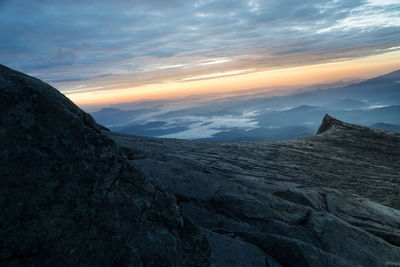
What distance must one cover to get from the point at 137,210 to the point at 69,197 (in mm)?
1759

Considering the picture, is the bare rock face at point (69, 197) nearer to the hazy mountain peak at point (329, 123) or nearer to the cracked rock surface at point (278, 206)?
the cracked rock surface at point (278, 206)

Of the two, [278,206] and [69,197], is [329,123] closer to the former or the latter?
[278,206]

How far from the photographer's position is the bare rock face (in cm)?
525

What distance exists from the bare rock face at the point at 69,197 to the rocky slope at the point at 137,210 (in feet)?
0.07

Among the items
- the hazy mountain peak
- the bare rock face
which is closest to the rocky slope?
the bare rock face

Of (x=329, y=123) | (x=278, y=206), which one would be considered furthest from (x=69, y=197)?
(x=329, y=123)

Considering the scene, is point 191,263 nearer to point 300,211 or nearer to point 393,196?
point 300,211

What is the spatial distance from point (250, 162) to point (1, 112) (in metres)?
17.1

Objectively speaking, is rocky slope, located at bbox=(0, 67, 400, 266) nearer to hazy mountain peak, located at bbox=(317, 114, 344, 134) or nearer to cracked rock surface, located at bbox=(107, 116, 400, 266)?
cracked rock surface, located at bbox=(107, 116, 400, 266)

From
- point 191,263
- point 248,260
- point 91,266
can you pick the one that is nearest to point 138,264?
point 91,266

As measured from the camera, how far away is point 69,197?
584cm

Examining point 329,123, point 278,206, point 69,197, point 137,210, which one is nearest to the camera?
point 69,197

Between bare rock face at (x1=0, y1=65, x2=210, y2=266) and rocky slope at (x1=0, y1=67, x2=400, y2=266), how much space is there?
0.02m

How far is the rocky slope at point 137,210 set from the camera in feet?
17.7
